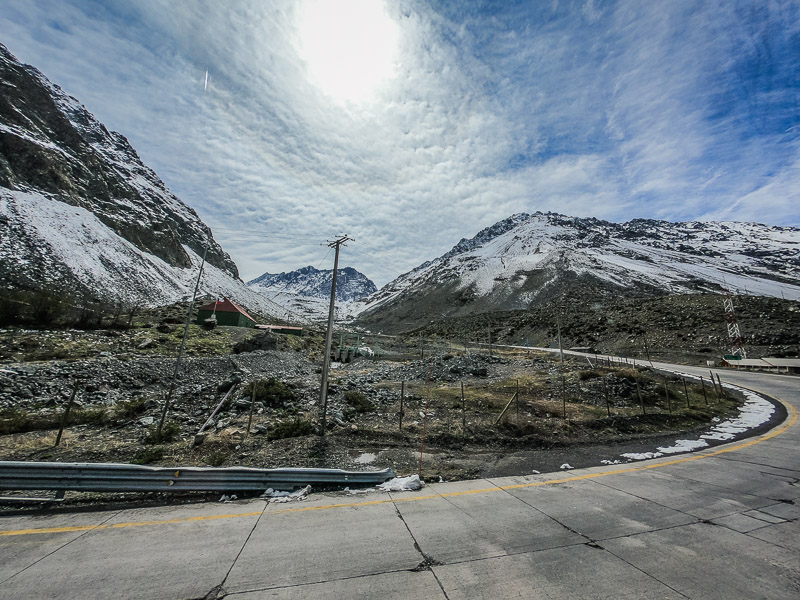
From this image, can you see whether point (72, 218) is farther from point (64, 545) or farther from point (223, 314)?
point (64, 545)

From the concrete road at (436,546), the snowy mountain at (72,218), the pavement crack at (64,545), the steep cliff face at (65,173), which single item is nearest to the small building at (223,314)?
the steep cliff face at (65,173)

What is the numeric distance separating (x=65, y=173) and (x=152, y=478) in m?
123

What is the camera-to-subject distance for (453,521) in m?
5.43

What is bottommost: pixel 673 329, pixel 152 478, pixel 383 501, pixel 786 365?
pixel 383 501

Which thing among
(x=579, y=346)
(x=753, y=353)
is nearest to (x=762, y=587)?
(x=753, y=353)

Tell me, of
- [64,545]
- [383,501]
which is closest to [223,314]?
[64,545]

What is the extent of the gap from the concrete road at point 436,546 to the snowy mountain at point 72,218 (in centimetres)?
6763

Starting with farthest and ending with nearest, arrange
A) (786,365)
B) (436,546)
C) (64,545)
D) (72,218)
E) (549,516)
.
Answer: (72,218), (786,365), (549,516), (436,546), (64,545)

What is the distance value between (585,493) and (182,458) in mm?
9790

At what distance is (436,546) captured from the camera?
4672 mm

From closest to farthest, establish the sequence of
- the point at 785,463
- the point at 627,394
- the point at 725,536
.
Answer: the point at 725,536
the point at 785,463
the point at 627,394

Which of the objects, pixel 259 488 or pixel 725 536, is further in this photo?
pixel 259 488

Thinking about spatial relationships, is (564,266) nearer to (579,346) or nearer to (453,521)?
(579,346)

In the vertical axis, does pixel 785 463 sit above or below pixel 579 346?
below
